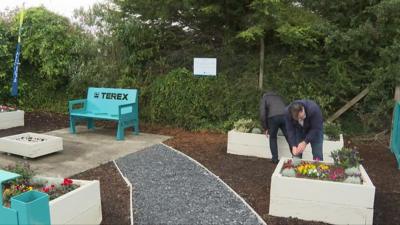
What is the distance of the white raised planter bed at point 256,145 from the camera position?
6.47 meters

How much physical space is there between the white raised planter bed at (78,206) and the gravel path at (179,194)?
0.49 meters

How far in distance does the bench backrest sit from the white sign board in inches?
60.0

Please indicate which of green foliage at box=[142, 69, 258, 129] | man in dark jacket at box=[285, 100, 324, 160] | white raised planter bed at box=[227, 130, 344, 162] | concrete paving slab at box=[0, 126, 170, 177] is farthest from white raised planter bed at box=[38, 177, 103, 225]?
green foliage at box=[142, 69, 258, 129]

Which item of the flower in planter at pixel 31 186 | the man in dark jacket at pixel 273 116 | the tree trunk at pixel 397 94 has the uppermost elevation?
the tree trunk at pixel 397 94

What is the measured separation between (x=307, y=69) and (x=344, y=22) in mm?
1253

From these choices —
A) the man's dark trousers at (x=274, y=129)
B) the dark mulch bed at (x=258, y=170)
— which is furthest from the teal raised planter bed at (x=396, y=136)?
the man's dark trousers at (x=274, y=129)

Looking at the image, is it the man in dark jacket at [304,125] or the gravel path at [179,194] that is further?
the man in dark jacket at [304,125]

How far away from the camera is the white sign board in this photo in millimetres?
9055

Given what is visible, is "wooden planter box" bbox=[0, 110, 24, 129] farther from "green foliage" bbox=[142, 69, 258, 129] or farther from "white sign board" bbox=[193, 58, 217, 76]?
"white sign board" bbox=[193, 58, 217, 76]

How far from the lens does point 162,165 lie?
20.4 ft

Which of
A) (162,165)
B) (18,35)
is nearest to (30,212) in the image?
(162,165)

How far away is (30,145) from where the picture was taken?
6.34 metres

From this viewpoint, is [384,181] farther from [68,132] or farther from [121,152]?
[68,132]

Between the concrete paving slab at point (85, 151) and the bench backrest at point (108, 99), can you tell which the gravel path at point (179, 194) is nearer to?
the concrete paving slab at point (85, 151)
